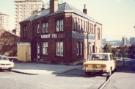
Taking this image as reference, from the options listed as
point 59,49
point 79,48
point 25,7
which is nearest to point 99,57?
point 59,49

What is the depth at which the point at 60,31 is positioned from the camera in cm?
3547

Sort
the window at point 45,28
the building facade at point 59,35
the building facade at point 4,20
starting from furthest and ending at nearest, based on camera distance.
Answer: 1. the building facade at point 4,20
2. the window at point 45,28
3. the building facade at point 59,35

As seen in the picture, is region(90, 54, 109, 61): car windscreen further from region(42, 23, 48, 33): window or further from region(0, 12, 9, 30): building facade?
region(0, 12, 9, 30): building facade

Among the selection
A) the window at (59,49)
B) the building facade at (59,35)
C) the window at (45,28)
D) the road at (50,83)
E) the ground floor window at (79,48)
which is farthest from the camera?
the window at (45,28)

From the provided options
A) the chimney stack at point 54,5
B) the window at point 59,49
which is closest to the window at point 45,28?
the chimney stack at point 54,5

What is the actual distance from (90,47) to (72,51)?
30.4 feet

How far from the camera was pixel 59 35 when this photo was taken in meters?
35.4

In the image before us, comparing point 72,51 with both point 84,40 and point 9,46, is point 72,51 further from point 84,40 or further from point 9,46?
point 9,46

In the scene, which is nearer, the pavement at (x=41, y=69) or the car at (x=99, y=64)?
the car at (x=99, y=64)

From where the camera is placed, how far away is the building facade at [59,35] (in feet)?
113

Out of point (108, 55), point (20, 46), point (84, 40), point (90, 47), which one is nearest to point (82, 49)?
point (84, 40)

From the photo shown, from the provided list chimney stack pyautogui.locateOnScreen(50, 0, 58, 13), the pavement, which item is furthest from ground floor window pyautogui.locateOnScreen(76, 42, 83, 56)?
the pavement

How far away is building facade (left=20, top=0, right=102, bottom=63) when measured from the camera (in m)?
34.4

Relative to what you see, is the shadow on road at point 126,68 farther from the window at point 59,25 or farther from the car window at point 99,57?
the window at point 59,25
